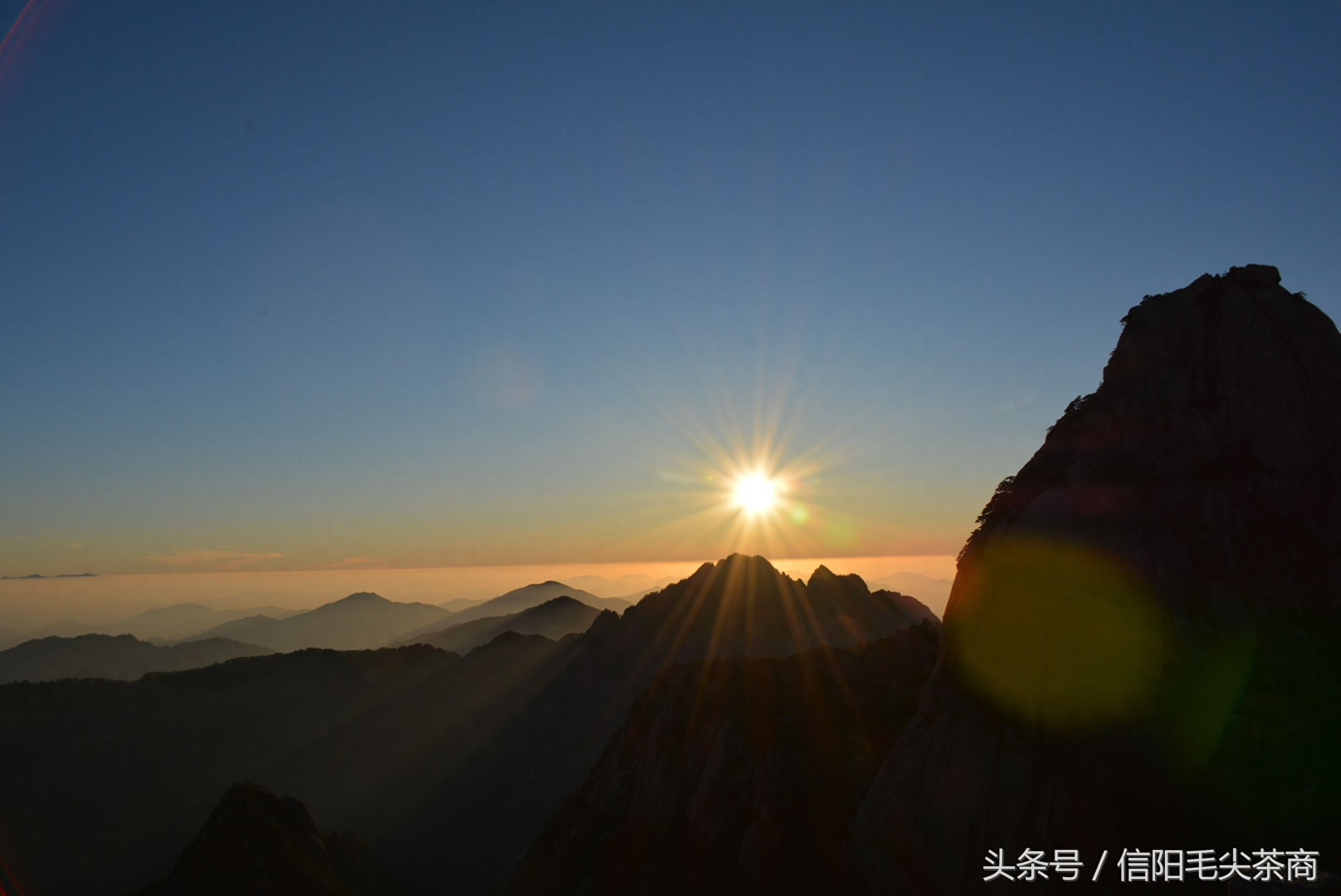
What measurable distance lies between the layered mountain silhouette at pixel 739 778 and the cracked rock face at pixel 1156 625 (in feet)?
39.2

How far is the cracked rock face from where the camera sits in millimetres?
22344

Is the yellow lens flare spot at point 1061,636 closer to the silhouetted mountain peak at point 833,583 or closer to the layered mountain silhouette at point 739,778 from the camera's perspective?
the layered mountain silhouette at point 739,778

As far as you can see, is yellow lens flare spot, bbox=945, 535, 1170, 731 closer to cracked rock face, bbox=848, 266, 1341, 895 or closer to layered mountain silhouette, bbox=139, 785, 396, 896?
cracked rock face, bbox=848, 266, 1341, 895

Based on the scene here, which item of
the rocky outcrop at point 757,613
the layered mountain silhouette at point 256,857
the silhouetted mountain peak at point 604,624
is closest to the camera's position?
the layered mountain silhouette at point 256,857

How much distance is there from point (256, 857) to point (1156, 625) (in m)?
82.5

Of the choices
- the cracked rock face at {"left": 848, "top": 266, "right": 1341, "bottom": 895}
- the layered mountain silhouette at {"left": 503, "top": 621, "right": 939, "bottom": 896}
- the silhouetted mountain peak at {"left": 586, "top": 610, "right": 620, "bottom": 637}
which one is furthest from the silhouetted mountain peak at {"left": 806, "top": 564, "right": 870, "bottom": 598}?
the cracked rock face at {"left": 848, "top": 266, "right": 1341, "bottom": 895}

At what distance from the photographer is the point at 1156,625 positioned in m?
24.0

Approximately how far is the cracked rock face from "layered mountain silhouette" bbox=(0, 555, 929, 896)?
74.2m

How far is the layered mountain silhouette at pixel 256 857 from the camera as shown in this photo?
64.4 meters

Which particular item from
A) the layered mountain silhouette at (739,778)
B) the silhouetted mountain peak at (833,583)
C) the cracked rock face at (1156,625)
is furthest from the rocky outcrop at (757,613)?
the cracked rock face at (1156,625)

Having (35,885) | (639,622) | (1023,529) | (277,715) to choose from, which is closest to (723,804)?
(1023,529)

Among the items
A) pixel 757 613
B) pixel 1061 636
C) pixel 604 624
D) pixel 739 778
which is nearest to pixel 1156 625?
pixel 1061 636

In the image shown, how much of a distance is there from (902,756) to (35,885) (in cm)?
13701

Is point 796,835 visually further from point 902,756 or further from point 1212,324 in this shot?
point 1212,324
